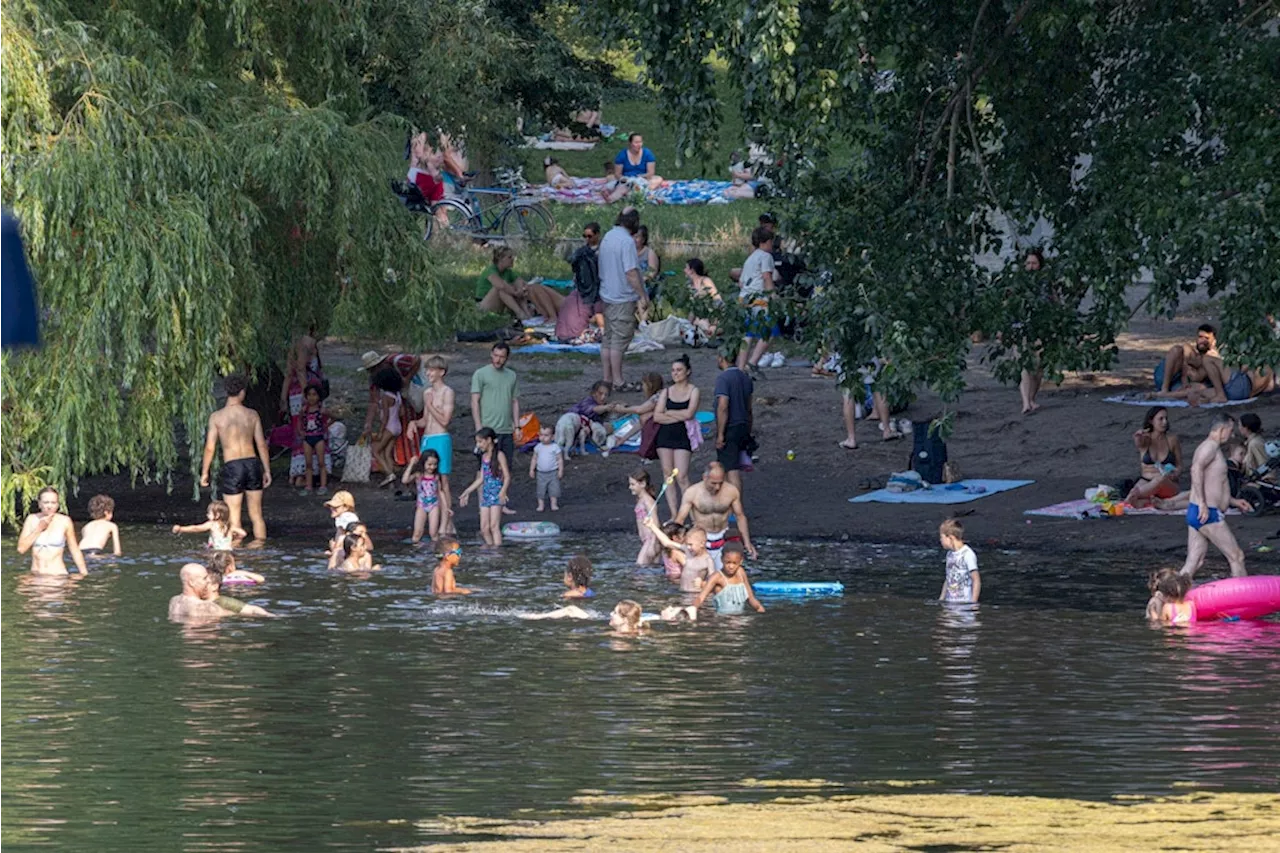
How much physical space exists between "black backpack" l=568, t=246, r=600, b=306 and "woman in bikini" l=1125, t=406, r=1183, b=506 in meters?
8.89

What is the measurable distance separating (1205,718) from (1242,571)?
5863mm

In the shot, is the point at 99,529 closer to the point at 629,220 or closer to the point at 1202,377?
the point at 629,220

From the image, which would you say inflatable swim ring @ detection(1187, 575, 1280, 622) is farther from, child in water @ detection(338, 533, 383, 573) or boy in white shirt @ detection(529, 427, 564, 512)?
boy in white shirt @ detection(529, 427, 564, 512)

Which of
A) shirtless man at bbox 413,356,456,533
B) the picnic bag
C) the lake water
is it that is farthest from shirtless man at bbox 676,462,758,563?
the picnic bag

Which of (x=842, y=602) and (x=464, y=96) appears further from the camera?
(x=464, y=96)

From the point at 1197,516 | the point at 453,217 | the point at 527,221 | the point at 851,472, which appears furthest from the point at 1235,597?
the point at 453,217

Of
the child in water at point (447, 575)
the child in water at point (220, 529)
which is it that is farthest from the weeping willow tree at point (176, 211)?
the child in water at point (447, 575)

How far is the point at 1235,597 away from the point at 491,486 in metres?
8.60

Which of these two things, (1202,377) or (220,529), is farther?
(1202,377)

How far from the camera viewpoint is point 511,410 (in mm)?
24016

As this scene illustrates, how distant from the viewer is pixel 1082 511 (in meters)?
23.4

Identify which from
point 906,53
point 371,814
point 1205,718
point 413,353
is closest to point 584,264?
point 413,353

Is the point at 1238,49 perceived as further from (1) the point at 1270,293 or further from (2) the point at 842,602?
(2) the point at 842,602

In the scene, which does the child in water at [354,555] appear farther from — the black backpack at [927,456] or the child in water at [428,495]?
the black backpack at [927,456]
